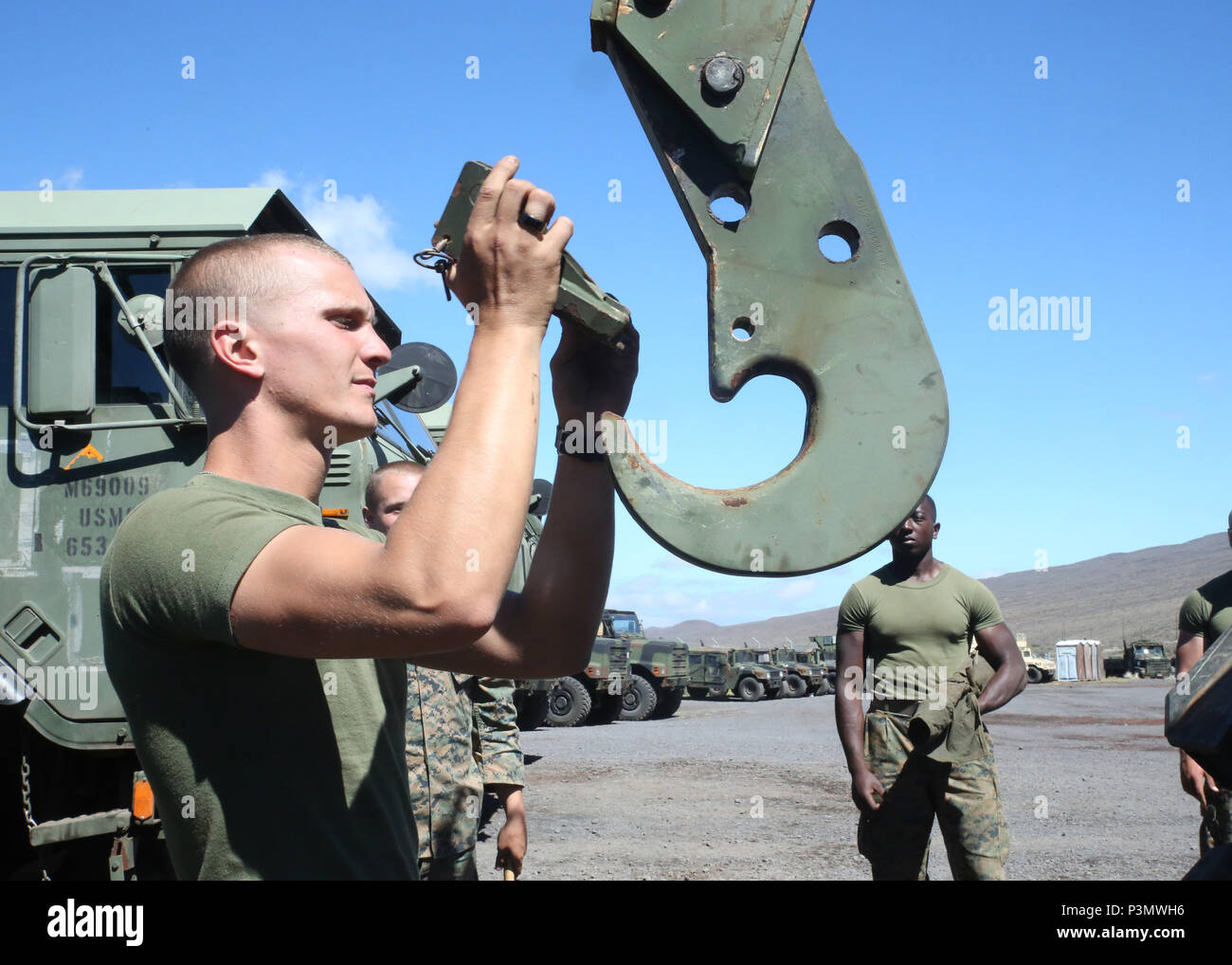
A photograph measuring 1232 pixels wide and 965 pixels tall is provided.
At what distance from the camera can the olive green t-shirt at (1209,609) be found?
4465mm

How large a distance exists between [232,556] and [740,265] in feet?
2.42

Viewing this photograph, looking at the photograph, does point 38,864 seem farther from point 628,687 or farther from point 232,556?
point 628,687

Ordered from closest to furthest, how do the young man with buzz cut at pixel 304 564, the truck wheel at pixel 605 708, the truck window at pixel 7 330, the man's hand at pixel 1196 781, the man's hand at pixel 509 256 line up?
the young man with buzz cut at pixel 304 564 → the man's hand at pixel 509 256 → the man's hand at pixel 1196 781 → the truck window at pixel 7 330 → the truck wheel at pixel 605 708

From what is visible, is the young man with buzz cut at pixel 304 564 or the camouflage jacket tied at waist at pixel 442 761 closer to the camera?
the young man with buzz cut at pixel 304 564

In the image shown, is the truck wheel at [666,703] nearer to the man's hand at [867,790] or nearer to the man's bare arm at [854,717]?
the man's bare arm at [854,717]

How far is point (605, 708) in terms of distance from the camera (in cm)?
1939

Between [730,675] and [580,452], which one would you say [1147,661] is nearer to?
[730,675]

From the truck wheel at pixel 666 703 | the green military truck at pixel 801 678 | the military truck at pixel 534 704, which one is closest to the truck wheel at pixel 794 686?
the green military truck at pixel 801 678

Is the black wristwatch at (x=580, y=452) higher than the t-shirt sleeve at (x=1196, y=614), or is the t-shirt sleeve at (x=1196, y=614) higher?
the black wristwatch at (x=580, y=452)

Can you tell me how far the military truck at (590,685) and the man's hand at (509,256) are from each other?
16.4m

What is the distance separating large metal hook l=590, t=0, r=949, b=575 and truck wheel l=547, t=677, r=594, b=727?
55.2 ft

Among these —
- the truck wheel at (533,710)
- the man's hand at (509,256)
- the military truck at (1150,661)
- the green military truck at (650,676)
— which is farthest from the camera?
the military truck at (1150,661)
